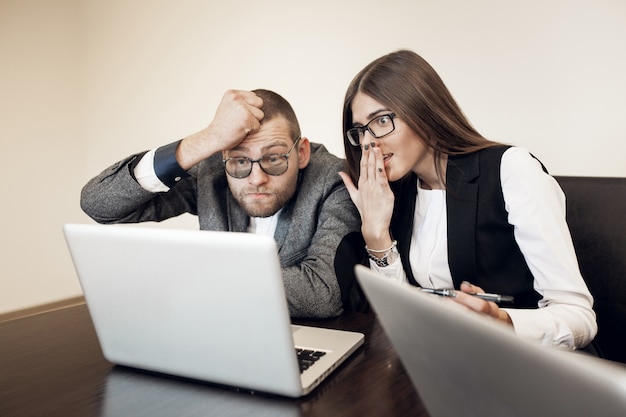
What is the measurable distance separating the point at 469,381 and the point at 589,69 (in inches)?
65.0

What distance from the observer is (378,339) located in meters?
1.04

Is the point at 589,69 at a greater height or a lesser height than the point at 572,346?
greater

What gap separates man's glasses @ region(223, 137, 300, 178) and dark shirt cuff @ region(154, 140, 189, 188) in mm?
152

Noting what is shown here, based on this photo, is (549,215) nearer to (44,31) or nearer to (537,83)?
(537,83)

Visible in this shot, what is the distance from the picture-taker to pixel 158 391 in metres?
0.86

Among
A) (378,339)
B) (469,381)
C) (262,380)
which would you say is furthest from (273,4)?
(469,381)

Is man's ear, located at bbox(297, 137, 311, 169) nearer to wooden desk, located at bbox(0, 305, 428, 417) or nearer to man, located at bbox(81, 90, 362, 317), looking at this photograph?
man, located at bbox(81, 90, 362, 317)

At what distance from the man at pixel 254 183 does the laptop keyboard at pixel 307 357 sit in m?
0.44

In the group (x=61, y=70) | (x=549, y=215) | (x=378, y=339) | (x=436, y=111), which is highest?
(x=61, y=70)

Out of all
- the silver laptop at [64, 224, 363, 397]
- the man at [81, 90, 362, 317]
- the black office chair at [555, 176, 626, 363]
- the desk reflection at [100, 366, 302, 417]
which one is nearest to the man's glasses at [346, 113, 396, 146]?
the man at [81, 90, 362, 317]

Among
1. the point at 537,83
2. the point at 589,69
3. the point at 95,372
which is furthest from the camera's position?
the point at 537,83

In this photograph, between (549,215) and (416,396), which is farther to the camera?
(549,215)

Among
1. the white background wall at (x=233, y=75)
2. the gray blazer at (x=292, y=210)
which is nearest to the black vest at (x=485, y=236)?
the gray blazer at (x=292, y=210)

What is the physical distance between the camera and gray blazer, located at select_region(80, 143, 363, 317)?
4.34 ft
